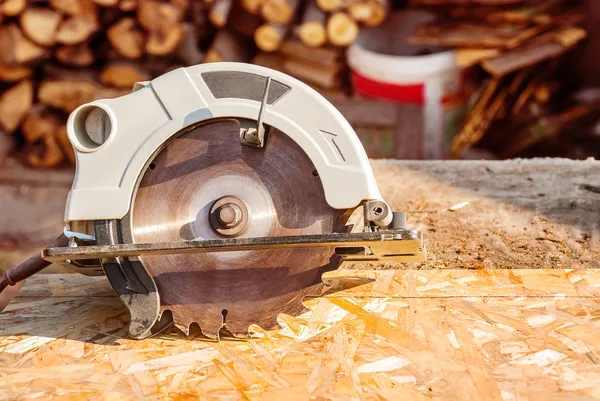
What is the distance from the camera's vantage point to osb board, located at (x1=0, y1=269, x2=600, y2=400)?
1.37 m

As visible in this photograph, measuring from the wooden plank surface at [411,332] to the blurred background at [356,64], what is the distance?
1.74m

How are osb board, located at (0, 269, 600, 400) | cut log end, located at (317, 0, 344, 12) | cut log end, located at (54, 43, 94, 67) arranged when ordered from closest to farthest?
osb board, located at (0, 269, 600, 400) → cut log end, located at (317, 0, 344, 12) → cut log end, located at (54, 43, 94, 67)

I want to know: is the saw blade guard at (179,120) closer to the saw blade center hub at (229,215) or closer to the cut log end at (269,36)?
the saw blade center hub at (229,215)

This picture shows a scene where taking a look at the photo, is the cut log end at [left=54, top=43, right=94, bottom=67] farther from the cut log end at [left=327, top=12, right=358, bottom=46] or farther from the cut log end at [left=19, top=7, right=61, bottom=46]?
the cut log end at [left=327, top=12, right=358, bottom=46]

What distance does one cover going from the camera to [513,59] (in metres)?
3.79

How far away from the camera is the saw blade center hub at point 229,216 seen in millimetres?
1554

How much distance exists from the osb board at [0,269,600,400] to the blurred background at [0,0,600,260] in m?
2.13

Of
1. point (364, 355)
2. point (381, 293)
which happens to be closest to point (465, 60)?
point (381, 293)

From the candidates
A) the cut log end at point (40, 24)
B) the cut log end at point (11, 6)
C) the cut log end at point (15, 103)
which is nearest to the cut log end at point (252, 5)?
the cut log end at point (40, 24)

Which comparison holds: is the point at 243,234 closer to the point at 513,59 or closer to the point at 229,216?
the point at 229,216

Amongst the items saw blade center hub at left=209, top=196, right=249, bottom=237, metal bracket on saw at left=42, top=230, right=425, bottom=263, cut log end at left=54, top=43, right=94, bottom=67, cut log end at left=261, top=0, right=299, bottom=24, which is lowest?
metal bracket on saw at left=42, top=230, right=425, bottom=263

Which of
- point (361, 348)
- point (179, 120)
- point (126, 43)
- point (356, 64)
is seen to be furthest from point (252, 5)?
point (361, 348)

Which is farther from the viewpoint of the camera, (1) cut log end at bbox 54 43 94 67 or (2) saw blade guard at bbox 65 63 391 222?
(1) cut log end at bbox 54 43 94 67

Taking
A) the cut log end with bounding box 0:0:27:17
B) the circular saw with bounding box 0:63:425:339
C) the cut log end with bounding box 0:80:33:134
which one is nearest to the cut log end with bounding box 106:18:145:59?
the cut log end with bounding box 0:0:27:17
